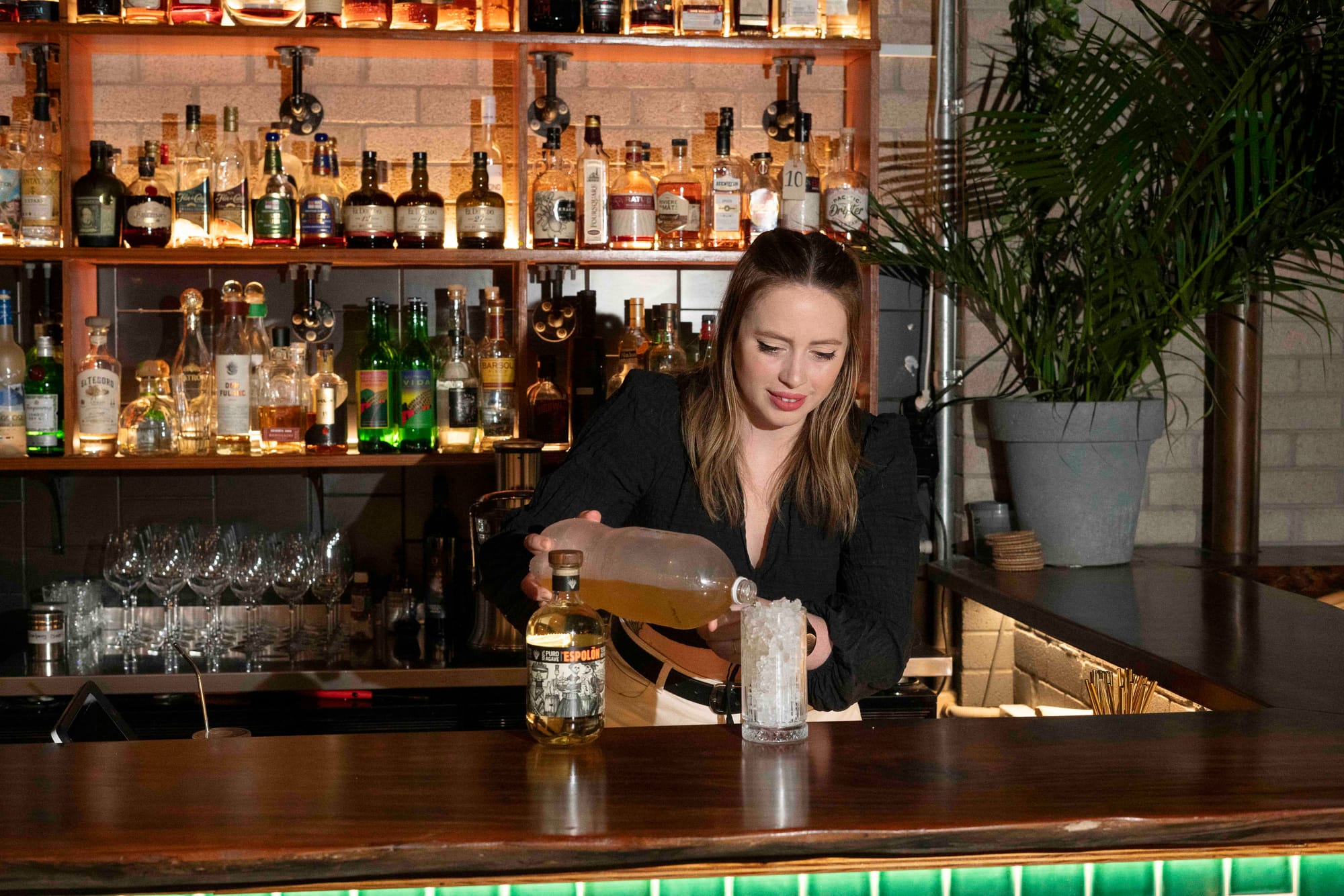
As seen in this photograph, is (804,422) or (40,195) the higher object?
(40,195)

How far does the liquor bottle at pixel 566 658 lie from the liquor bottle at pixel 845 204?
1.71m

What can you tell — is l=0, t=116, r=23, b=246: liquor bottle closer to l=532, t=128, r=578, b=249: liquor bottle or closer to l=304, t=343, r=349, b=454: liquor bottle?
l=304, t=343, r=349, b=454: liquor bottle

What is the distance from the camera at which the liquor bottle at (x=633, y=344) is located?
9.44ft

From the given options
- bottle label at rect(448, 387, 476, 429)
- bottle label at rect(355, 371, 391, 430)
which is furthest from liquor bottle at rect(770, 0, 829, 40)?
bottle label at rect(355, 371, 391, 430)

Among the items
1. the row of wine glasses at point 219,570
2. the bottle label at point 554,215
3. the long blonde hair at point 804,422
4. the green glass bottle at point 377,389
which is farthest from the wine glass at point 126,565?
the long blonde hair at point 804,422

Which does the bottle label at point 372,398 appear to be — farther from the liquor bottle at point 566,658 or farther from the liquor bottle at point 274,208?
the liquor bottle at point 566,658

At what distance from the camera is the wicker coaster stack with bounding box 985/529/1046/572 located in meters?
2.69

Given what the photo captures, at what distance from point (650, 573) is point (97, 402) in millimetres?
1803

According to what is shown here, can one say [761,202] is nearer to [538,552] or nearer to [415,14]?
[415,14]

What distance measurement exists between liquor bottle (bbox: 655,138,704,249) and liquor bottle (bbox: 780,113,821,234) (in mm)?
196

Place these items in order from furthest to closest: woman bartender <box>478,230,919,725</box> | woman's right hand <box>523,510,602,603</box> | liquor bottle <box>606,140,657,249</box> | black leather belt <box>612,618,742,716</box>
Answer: liquor bottle <box>606,140,657,249</box>, black leather belt <box>612,618,742,716</box>, woman bartender <box>478,230,919,725</box>, woman's right hand <box>523,510,602,603</box>

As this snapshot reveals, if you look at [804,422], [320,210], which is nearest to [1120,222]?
[804,422]

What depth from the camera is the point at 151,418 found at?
109 inches

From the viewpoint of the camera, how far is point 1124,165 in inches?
103
